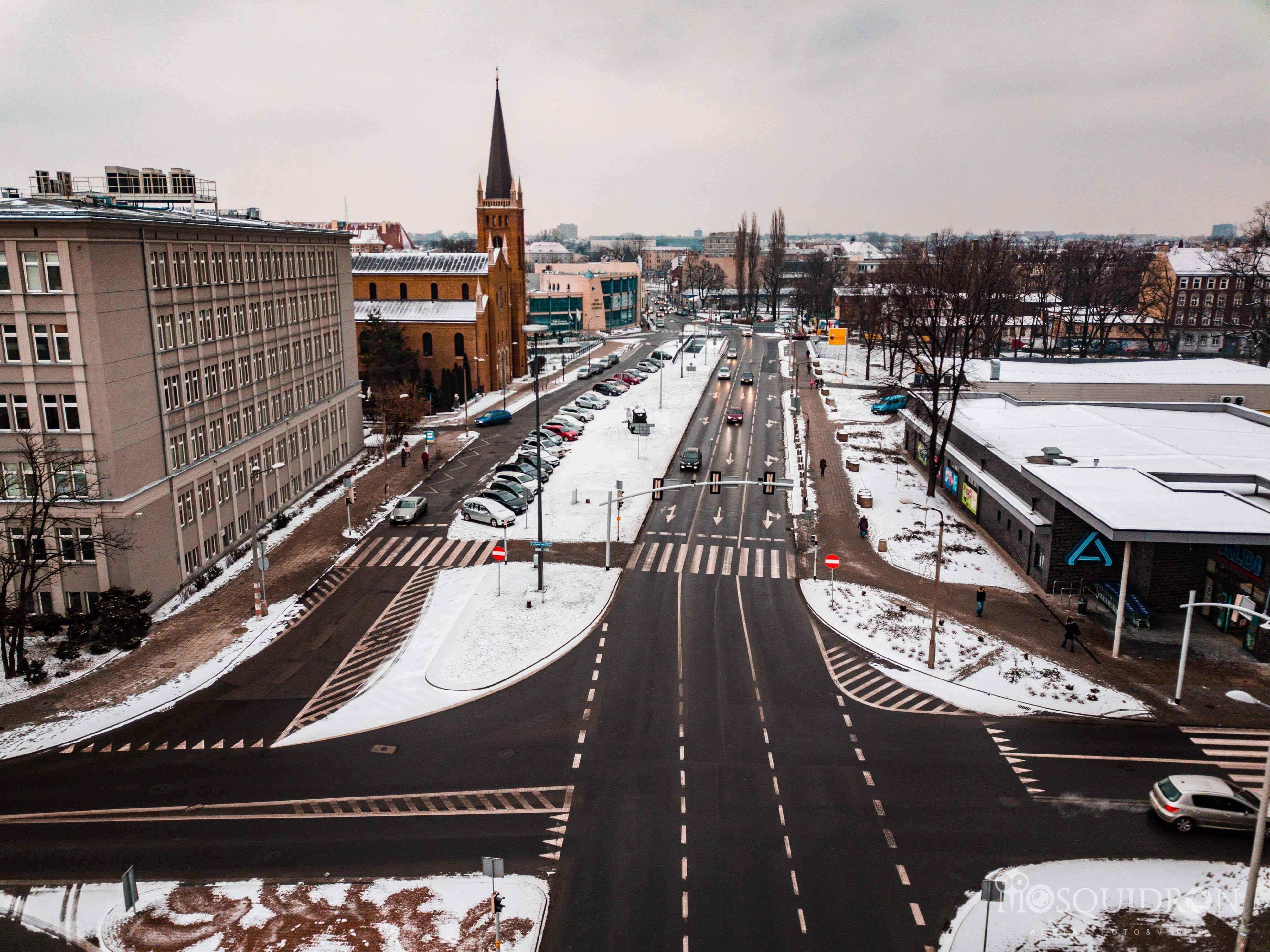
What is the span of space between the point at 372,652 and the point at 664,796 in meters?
14.0

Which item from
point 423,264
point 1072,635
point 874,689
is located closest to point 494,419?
point 423,264

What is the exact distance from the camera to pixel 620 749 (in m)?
24.5

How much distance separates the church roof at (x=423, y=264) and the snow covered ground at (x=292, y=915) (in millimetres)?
69231

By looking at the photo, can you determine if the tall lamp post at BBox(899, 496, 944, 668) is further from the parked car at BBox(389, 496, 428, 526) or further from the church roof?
the church roof

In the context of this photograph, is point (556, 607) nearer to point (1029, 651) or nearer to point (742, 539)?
point (742, 539)

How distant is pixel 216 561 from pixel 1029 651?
35284mm

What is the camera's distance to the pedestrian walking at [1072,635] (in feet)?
101

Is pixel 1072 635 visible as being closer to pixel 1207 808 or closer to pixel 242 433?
pixel 1207 808

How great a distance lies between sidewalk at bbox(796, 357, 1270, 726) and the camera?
27.4m

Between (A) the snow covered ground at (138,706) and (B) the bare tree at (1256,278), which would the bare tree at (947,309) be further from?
(A) the snow covered ground at (138,706)

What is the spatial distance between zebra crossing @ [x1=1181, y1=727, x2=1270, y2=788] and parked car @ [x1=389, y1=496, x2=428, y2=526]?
1414 inches

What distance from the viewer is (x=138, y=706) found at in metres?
26.8

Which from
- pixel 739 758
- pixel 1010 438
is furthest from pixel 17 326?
pixel 1010 438

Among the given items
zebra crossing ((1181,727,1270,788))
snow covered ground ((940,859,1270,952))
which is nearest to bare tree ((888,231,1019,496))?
zebra crossing ((1181,727,1270,788))
